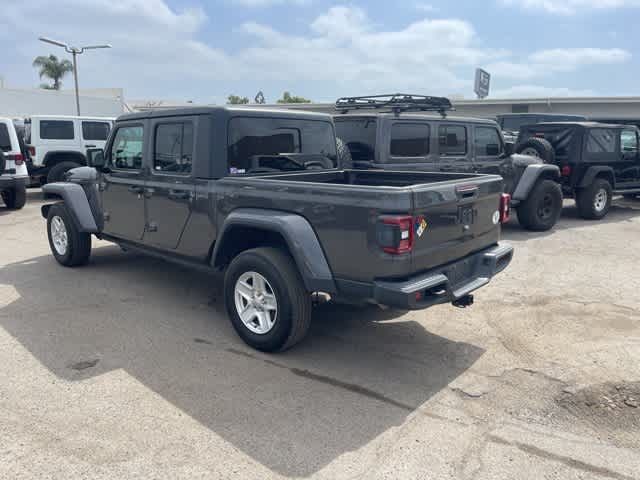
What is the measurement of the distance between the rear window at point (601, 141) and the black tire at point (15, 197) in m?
11.5

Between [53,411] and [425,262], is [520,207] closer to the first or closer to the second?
[425,262]

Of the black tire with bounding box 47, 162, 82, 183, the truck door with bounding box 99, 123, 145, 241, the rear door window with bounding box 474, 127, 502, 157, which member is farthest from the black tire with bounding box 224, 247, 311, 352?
the black tire with bounding box 47, 162, 82, 183

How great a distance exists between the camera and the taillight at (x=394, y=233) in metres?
3.42

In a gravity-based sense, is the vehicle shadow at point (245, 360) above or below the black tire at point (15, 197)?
below

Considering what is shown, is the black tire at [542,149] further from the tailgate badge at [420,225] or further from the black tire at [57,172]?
the black tire at [57,172]

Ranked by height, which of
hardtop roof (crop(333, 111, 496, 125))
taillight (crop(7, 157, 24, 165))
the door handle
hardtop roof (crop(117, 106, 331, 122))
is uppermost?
hardtop roof (crop(333, 111, 496, 125))

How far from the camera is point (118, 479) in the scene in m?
2.74

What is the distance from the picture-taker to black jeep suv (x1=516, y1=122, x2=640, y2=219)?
10.3 meters

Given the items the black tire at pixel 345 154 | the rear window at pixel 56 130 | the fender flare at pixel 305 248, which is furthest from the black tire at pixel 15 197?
the fender flare at pixel 305 248

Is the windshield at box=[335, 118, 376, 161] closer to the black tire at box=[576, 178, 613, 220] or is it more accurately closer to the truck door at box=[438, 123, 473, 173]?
the truck door at box=[438, 123, 473, 173]

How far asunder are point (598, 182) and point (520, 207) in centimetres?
229

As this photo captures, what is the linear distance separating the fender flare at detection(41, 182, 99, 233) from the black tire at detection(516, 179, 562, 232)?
6.84 meters

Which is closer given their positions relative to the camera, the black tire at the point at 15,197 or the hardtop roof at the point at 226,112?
the hardtop roof at the point at 226,112

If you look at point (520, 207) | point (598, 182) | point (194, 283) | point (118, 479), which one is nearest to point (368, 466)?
point (118, 479)
